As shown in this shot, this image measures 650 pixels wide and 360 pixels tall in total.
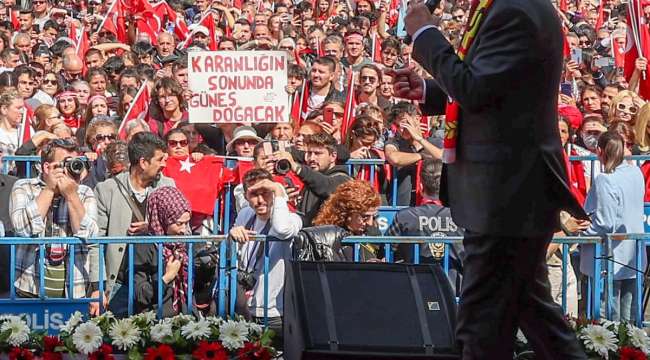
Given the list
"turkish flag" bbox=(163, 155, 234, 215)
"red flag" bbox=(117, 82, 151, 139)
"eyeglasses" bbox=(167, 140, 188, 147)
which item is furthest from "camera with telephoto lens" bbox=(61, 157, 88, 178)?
"red flag" bbox=(117, 82, 151, 139)

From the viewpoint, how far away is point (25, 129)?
12.1 meters

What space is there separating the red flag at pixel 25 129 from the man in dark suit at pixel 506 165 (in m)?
7.47

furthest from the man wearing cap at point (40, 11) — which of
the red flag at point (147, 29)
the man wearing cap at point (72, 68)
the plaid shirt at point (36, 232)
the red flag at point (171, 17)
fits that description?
the plaid shirt at point (36, 232)

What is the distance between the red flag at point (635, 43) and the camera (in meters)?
14.9

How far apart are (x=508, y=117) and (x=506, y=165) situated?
17 cm

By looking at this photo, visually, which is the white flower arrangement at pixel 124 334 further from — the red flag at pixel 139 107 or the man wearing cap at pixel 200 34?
the man wearing cap at pixel 200 34

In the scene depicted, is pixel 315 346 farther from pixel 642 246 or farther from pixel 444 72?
pixel 642 246

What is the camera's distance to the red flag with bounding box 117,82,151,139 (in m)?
11.9

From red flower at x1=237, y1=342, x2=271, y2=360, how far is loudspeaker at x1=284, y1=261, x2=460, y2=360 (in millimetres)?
643

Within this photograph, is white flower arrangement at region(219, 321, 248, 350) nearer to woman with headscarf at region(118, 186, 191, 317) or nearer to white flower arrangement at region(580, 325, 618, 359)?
woman with headscarf at region(118, 186, 191, 317)

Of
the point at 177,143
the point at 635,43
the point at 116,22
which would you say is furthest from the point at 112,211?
the point at 116,22

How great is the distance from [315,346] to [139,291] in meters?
2.72

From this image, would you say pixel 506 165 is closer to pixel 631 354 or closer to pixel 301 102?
pixel 631 354

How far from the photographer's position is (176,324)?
24.5ft
